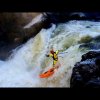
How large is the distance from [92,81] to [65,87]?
31cm

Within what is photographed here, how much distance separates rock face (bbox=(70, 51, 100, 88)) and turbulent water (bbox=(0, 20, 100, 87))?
0.10 metres

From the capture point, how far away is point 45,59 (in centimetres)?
398

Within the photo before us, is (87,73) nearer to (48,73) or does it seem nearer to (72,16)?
(48,73)

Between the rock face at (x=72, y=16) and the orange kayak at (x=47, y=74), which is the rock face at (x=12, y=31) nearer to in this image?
the rock face at (x=72, y=16)

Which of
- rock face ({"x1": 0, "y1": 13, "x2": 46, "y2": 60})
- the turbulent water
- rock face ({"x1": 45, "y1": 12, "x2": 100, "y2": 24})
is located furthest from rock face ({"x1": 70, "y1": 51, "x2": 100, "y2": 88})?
rock face ({"x1": 0, "y1": 13, "x2": 46, "y2": 60})

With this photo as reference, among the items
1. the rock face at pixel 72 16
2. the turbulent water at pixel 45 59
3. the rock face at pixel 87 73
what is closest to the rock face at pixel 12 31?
the turbulent water at pixel 45 59

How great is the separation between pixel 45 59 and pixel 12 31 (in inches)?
22.2

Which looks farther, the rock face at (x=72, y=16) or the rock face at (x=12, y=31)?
the rock face at (x=12, y=31)

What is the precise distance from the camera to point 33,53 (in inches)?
→ 161

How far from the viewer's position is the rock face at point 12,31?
395 centimetres

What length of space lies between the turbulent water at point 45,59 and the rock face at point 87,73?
10cm
